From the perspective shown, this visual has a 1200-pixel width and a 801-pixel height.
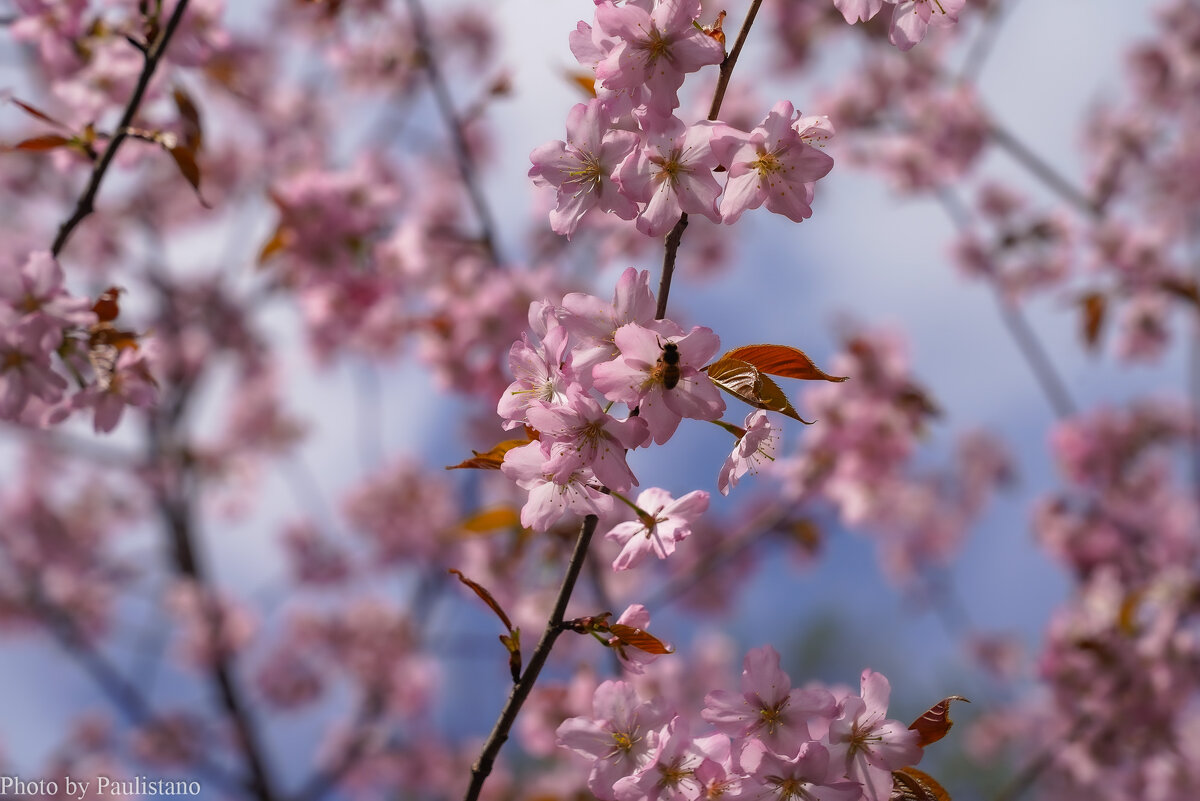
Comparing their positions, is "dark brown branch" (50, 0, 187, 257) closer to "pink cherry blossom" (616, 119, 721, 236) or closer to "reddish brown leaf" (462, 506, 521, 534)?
"reddish brown leaf" (462, 506, 521, 534)

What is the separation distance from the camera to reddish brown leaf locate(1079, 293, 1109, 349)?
2.65m

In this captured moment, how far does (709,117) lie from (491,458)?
47 cm

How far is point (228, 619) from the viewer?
217 inches

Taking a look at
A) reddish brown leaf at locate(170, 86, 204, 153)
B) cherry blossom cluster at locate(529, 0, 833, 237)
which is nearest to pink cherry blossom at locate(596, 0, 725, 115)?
cherry blossom cluster at locate(529, 0, 833, 237)

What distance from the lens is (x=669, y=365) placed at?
0.87 m

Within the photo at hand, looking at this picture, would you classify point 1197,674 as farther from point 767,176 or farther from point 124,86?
point 124,86

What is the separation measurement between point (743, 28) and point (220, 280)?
17.2ft

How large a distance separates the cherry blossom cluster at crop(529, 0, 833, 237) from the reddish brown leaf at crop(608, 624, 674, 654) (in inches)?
17.8

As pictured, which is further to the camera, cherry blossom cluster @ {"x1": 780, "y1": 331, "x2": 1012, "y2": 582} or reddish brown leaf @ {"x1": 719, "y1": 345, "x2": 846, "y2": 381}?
cherry blossom cluster @ {"x1": 780, "y1": 331, "x2": 1012, "y2": 582}

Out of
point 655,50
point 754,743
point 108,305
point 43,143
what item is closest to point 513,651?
point 754,743

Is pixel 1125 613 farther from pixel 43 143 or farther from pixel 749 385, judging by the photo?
pixel 43 143

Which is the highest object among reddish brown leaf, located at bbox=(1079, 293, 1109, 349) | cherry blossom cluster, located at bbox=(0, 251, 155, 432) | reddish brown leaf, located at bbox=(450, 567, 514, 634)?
reddish brown leaf, located at bbox=(1079, 293, 1109, 349)

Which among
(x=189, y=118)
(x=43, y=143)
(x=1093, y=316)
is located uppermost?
(x=1093, y=316)

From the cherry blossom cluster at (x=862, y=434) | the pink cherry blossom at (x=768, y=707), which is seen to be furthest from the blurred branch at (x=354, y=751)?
the pink cherry blossom at (x=768, y=707)
